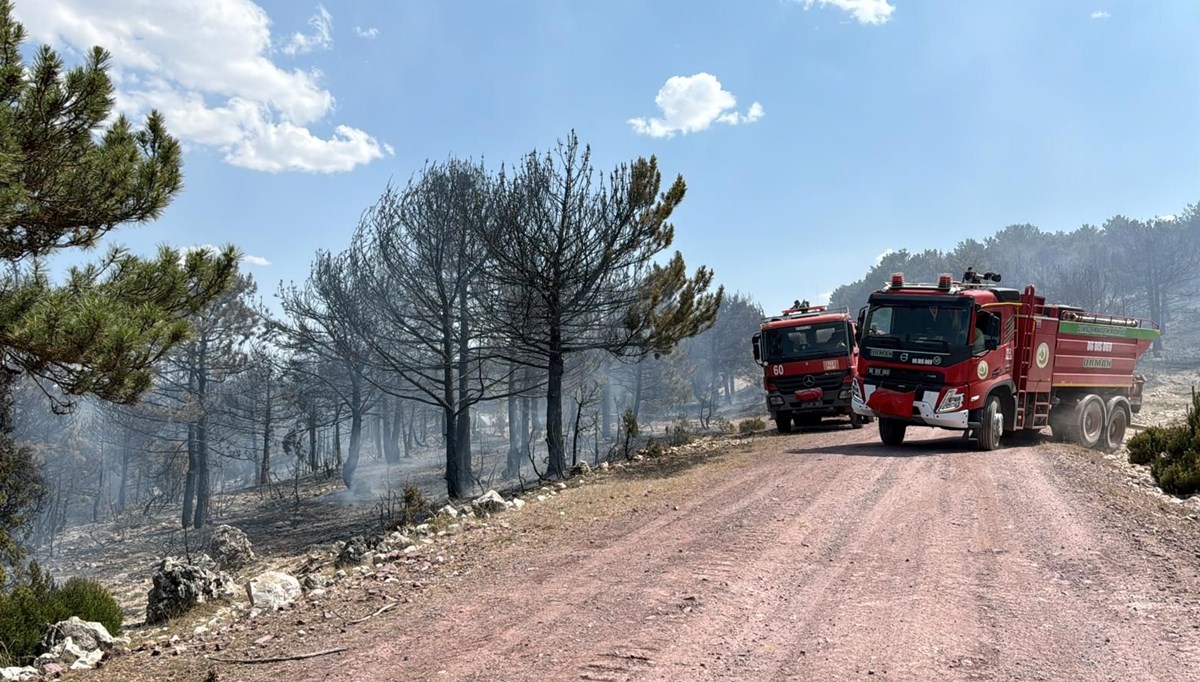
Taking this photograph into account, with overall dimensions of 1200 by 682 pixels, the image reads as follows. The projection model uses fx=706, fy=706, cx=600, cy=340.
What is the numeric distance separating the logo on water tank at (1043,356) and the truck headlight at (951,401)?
96.1 inches

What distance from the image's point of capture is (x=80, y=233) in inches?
364

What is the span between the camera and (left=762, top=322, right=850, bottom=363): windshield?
1747 cm

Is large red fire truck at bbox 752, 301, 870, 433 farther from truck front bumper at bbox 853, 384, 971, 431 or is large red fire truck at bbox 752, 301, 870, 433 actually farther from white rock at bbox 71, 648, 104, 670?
white rock at bbox 71, 648, 104, 670

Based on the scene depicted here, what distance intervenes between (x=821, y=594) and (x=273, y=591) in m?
5.13

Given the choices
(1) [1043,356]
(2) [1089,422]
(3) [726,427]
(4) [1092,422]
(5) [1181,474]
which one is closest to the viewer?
(5) [1181,474]

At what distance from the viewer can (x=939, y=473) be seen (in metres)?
10.5

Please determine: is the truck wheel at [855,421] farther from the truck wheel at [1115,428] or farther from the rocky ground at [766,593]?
the rocky ground at [766,593]

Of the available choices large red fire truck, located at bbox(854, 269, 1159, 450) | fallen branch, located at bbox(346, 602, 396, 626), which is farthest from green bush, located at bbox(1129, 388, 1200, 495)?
fallen branch, located at bbox(346, 602, 396, 626)

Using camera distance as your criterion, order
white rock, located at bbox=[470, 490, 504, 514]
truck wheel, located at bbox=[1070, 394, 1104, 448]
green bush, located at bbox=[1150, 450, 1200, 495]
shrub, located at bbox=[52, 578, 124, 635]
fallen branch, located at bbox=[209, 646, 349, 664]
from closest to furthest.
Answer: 1. fallen branch, located at bbox=[209, 646, 349, 664]
2. shrub, located at bbox=[52, 578, 124, 635]
3. white rock, located at bbox=[470, 490, 504, 514]
4. green bush, located at bbox=[1150, 450, 1200, 495]
5. truck wheel, located at bbox=[1070, 394, 1104, 448]

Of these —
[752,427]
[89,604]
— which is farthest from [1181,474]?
[89,604]

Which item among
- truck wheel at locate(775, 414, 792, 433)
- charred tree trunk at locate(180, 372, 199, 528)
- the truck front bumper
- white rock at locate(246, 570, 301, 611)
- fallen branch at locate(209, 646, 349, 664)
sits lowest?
charred tree trunk at locate(180, 372, 199, 528)

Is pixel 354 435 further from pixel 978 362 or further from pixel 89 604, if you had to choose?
A: pixel 978 362

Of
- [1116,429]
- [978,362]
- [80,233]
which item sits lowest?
[1116,429]

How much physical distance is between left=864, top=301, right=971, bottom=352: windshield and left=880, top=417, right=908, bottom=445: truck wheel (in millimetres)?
1698
